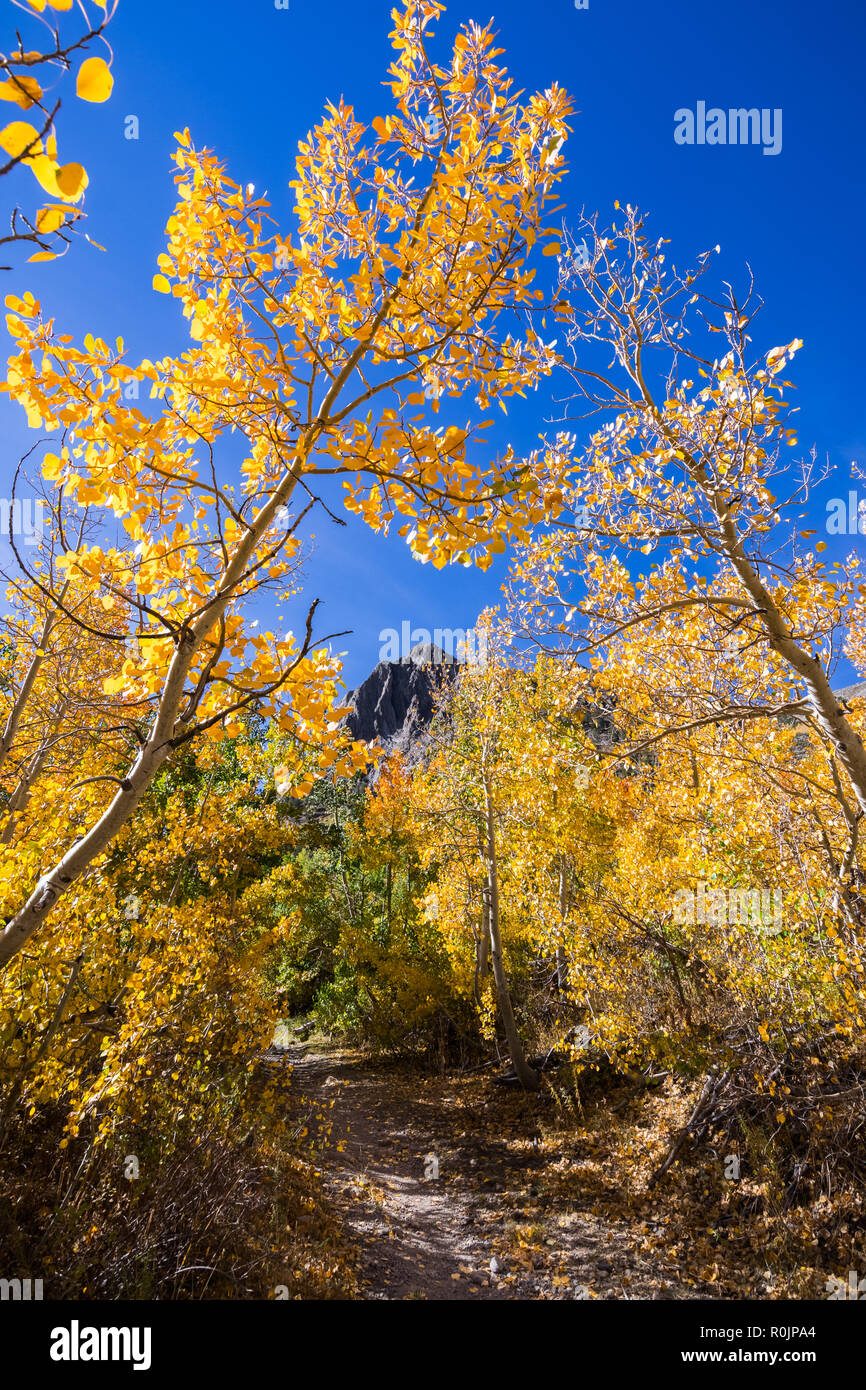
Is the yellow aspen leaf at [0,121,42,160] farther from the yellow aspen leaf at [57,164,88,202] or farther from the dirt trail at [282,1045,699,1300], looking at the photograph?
the dirt trail at [282,1045,699,1300]

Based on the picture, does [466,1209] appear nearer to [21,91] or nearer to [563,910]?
[563,910]

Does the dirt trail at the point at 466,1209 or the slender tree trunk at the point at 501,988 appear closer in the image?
the dirt trail at the point at 466,1209

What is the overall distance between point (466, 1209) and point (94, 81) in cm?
952

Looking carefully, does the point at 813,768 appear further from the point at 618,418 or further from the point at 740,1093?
the point at 618,418

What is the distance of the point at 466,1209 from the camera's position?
7051mm

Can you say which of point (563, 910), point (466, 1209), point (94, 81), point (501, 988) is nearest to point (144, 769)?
point (94, 81)

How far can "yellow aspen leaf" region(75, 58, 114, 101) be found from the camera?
862 millimetres

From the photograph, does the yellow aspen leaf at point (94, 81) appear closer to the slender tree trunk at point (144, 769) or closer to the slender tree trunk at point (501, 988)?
the slender tree trunk at point (144, 769)

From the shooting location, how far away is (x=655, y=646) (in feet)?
17.2

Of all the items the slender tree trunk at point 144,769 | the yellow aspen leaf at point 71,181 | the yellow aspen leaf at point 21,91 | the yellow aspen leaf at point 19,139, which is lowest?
the slender tree trunk at point 144,769

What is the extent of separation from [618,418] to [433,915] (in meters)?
10.6

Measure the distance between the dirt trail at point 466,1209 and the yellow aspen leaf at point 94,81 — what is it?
7.33 metres

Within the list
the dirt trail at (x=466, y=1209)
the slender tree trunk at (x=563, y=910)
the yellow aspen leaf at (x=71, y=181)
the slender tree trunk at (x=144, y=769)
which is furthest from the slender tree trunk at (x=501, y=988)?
the yellow aspen leaf at (x=71, y=181)

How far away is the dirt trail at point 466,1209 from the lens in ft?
17.5
